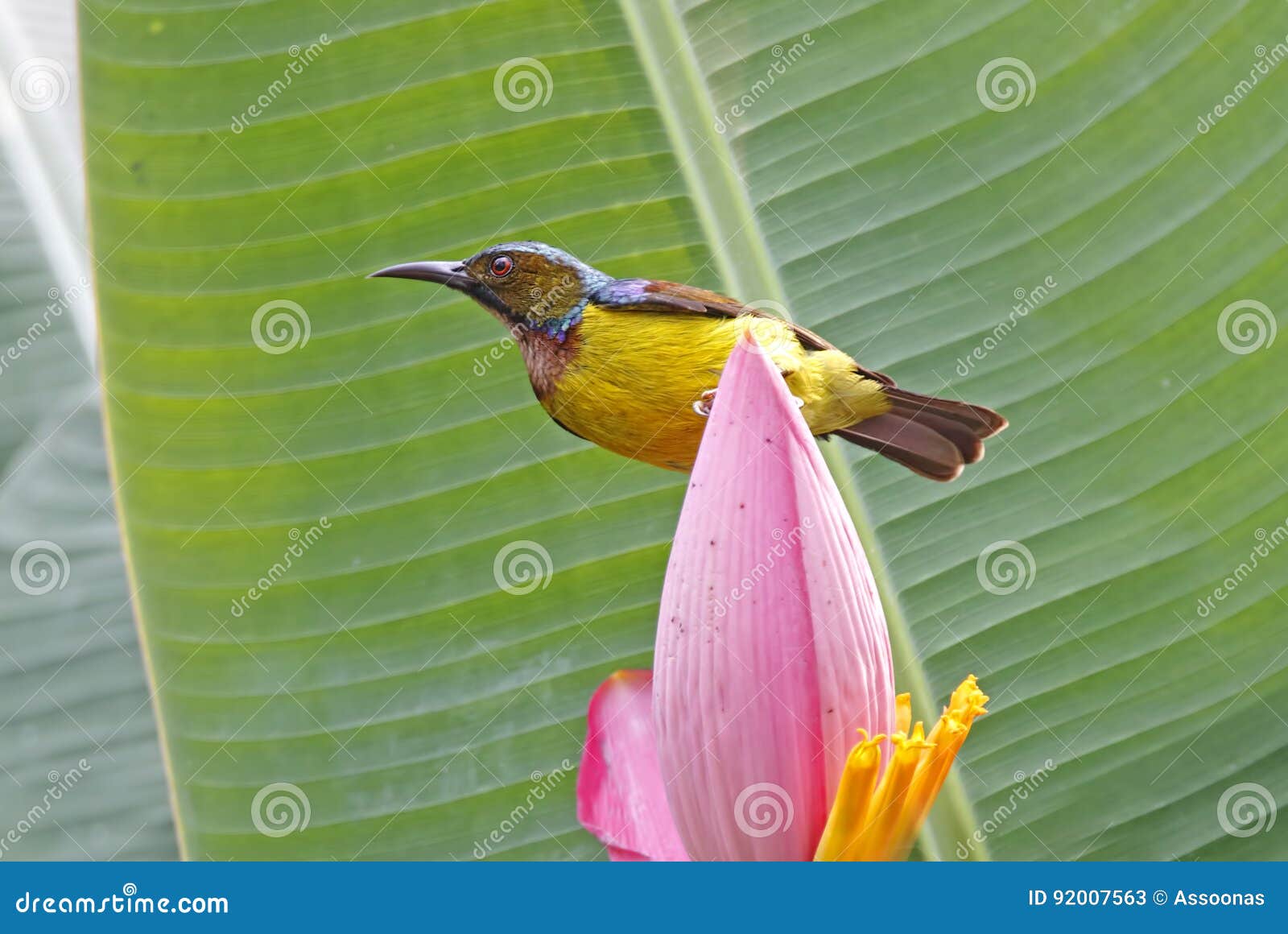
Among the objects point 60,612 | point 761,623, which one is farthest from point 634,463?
point 60,612

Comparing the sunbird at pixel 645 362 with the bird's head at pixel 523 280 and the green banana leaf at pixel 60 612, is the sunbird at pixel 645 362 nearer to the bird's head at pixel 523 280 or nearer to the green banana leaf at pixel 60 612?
the bird's head at pixel 523 280

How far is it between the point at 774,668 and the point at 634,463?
0.86ft

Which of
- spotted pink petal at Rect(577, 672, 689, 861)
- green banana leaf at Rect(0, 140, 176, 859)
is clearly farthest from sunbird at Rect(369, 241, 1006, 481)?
green banana leaf at Rect(0, 140, 176, 859)

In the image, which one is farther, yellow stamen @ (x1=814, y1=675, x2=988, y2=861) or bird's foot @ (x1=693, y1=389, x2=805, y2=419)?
bird's foot @ (x1=693, y1=389, x2=805, y2=419)

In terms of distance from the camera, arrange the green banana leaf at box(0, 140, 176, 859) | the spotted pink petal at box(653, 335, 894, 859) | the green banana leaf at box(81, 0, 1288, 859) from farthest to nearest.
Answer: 1. the green banana leaf at box(0, 140, 176, 859)
2. the green banana leaf at box(81, 0, 1288, 859)
3. the spotted pink petal at box(653, 335, 894, 859)

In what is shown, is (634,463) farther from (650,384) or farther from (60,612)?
(60,612)

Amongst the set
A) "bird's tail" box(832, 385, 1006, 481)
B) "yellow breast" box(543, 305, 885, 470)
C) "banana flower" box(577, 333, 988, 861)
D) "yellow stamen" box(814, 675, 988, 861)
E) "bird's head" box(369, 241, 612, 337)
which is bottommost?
"yellow stamen" box(814, 675, 988, 861)

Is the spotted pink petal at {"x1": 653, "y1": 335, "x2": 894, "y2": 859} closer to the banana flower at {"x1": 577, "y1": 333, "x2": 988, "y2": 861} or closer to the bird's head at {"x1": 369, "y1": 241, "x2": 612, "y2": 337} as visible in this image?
the banana flower at {"x1": 577, "y1": 333, "x2": 988, "y2": 861}

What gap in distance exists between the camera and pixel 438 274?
1.56ft

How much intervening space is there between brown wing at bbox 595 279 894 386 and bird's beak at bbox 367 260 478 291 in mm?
65

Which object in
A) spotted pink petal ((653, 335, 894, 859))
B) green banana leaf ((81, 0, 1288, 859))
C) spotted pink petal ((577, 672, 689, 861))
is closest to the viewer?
Answer: spotted pink petal ((653, 335, 894, 859))

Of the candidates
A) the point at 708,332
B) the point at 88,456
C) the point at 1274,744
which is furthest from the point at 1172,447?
the point at 88,456

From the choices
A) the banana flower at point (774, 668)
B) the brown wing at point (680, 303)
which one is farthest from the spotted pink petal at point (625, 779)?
the brown wing at point (680, 303)

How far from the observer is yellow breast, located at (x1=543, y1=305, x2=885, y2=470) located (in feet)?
1.63
